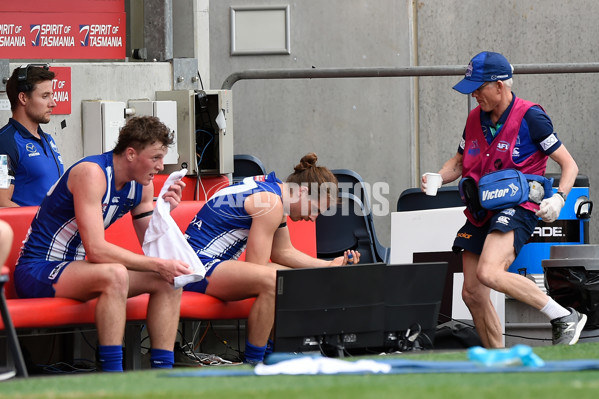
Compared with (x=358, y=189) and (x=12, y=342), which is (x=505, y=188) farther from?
(x=12, y=342)

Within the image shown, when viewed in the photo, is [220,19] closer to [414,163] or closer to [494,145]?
[414,163]

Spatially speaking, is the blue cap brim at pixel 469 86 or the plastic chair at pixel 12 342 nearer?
the plastic chair at pixel 12 342

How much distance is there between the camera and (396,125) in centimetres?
852

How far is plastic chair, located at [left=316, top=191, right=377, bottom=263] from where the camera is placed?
6434mm

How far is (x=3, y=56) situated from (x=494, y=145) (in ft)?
12.0

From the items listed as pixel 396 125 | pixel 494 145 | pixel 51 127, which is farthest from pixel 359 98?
pixel 494 145

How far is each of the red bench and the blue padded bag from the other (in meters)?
1.26

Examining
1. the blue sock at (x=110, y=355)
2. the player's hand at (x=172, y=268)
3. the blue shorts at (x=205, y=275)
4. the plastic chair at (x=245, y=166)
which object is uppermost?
the plastic chair at (x=245, y=166)

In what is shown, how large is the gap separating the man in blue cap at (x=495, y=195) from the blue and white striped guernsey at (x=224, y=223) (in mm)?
882

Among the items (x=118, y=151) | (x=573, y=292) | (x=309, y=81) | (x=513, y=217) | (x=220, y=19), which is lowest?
(x=573, y=292)

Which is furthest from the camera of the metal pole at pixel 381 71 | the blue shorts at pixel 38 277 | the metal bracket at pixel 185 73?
the metal pole at pixel 381 71

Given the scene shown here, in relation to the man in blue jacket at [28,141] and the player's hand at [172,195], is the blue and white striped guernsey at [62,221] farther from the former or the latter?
the man in blue jacket at [28,141]

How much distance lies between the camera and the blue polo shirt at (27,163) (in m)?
5.57

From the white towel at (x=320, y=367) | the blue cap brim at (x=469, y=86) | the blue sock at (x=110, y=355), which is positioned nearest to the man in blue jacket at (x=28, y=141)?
the blue sock at (x=110, y=355)
